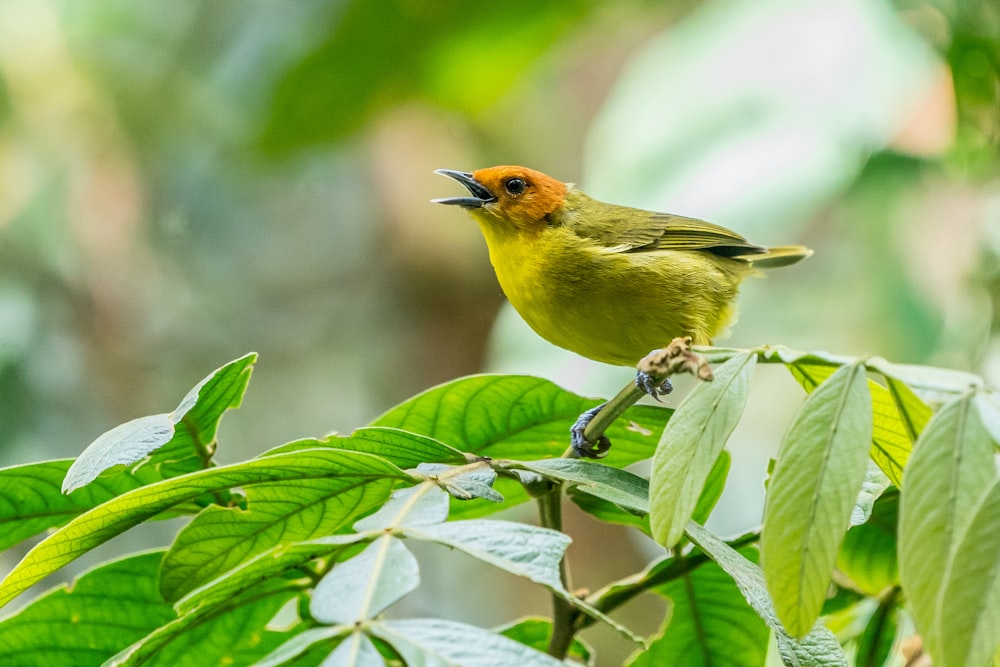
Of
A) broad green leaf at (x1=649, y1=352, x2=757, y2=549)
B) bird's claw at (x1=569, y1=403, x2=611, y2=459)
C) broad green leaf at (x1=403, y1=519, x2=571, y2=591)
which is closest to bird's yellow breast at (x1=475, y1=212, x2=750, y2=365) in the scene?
bird's claw at (x1=569, y1=403, x2=611, y2=459)

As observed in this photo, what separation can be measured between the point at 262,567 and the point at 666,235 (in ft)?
6.77

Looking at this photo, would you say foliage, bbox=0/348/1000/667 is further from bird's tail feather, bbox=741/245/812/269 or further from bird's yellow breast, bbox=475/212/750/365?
bird's tail feather, bbox=741/245/812/269

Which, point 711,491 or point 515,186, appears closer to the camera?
point 711,491

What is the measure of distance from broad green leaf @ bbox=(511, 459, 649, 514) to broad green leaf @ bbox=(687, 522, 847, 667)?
70 mm

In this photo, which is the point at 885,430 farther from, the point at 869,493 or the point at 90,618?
the point at 90,618

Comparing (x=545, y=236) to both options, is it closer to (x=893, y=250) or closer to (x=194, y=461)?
(x=194, y=461)

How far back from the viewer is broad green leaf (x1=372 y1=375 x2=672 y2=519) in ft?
4.94

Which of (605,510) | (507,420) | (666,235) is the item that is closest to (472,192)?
(666,235)

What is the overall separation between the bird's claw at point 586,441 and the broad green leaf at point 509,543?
0.36 meters

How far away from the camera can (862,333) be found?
5.33 meters

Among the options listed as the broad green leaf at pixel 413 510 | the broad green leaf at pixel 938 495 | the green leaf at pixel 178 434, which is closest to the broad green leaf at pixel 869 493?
the broad green leaf at pixel 938 495

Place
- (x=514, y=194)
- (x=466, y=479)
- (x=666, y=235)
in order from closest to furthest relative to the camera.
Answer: (x=466, y=479) → (x=666, y=235) → (x=514, y=194)

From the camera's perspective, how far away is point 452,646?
823 millimetres

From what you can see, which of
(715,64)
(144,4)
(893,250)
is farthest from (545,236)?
(144,4)
